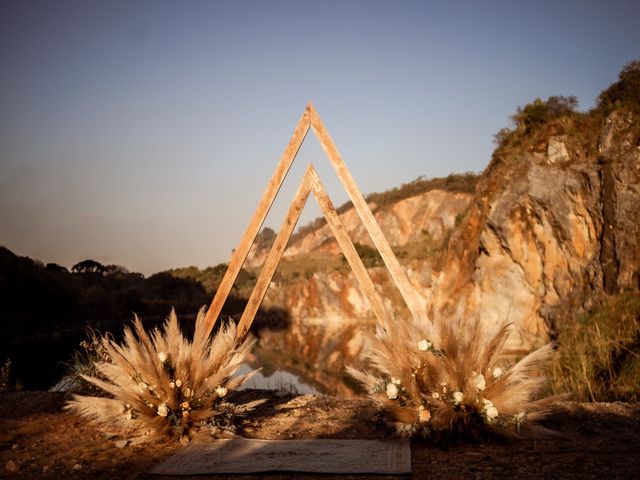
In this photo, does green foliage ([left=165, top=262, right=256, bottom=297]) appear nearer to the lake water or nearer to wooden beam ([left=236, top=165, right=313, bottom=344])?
the lake water

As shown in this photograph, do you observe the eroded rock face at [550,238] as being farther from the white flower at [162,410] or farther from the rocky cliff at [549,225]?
the white flower at [162,410]

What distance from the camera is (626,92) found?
11.6 m

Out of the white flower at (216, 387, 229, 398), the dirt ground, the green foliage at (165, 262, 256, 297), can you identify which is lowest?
the dirt ground

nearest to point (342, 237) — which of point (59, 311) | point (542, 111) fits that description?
point (542, 111)

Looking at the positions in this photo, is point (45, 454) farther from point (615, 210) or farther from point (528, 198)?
point (528, 198)

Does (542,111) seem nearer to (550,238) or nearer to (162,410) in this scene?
(550,238)

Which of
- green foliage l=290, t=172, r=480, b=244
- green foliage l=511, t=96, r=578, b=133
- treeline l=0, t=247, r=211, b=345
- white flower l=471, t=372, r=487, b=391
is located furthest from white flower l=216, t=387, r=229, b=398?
green foliage l=290, t=172, r=480, b=244

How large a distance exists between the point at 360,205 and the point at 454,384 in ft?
8.11

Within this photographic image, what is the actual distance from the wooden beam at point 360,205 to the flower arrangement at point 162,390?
1885 millimetres

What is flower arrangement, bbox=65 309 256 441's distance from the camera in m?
3.88

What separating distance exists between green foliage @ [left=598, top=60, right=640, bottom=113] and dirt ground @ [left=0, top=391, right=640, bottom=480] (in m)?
9.17

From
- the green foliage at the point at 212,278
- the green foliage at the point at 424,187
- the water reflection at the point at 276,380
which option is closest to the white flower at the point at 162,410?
the water reflection at the point at 276,380

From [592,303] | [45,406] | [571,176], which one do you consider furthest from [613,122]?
[45,406]

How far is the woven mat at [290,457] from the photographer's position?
300 cm
